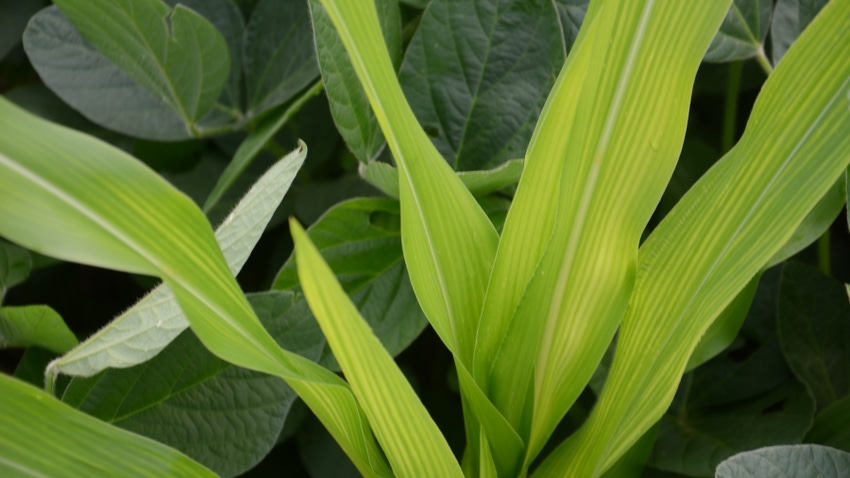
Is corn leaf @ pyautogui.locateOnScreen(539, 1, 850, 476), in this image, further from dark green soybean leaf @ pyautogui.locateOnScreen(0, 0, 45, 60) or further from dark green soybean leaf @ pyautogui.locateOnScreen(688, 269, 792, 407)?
dark green soybean leaf @ pyautogui.locateOnScreen(0, 0, 45, 60)

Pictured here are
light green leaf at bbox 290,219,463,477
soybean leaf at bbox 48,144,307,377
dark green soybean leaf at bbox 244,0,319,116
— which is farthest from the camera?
dark green soybean leaf at bbox 244,0,319,116

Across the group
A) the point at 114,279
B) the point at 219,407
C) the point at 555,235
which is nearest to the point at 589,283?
the point at 555,235

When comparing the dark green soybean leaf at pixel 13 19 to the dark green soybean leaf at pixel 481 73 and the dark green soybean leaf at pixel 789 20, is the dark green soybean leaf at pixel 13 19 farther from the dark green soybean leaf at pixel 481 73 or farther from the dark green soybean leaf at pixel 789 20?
the dark green soybean leaf at pixel 789 20

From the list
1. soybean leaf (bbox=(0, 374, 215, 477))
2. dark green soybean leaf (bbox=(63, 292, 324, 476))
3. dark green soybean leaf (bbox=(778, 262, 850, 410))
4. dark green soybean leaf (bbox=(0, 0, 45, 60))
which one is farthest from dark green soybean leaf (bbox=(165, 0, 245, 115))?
dark green soybean leaf (bbox=(778, 262, 850, 410))

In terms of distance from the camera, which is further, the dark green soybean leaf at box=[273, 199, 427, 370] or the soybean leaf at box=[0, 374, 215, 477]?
the dark green soybean leaf at box=[273, 199, 427, 370]

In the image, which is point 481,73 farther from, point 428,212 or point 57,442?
point 57,442

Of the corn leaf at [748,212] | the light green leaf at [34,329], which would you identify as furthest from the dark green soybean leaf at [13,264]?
the corn leaf at [748,212]
